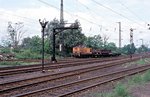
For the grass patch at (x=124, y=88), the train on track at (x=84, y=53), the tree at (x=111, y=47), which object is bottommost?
the grass patch at (x=124, y=88)

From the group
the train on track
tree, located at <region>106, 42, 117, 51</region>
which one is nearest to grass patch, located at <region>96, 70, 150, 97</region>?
the train on track

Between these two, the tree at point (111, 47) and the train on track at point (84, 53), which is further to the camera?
the tree at point (111, 47)

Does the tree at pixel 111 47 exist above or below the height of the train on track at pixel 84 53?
above

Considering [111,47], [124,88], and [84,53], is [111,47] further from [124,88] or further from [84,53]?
[124,88]

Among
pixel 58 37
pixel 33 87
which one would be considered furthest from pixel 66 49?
pixel 33 87

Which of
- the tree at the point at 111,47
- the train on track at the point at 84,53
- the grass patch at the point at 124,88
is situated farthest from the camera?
the tree at the point at 111,47

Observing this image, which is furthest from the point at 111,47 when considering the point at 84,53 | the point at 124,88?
the point at 124,88

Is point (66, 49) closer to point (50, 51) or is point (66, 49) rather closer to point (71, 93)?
point (50, 51)

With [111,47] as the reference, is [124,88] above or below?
below

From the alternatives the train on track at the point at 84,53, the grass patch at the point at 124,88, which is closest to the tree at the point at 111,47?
the train on track at the point at 84,53

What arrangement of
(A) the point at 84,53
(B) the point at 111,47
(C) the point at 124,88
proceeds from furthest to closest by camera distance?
(B) the point at 111,47 → (A) the point at 84,53 → (C) the point at 124,88

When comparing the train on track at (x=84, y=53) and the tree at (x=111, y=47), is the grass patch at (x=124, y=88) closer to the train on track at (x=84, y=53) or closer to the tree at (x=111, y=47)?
the train on track at (x=84, y=53)

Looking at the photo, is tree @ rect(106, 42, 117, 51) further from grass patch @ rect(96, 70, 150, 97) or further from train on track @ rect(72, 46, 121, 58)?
grass patch @ rect(96, 70, 150, 97)

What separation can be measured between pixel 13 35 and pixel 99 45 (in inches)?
984
